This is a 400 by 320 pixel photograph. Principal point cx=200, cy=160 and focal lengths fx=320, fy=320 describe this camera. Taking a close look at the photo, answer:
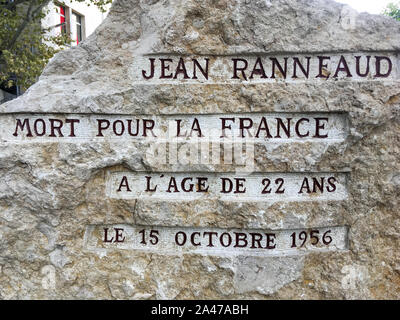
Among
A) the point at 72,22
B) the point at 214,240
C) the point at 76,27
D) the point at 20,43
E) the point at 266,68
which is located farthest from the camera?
the point at 76,27

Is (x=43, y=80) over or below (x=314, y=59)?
below

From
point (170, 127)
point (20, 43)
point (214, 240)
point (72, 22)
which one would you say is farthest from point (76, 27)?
point (214, 240)

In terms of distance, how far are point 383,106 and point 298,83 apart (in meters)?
0.64

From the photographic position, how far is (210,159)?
246 centimetres

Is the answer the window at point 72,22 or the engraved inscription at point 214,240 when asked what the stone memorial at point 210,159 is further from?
the window at point 72,22

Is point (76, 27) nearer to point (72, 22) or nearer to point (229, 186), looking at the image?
point (72, 22)

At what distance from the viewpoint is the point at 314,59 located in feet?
7.92

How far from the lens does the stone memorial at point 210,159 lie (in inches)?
93.7

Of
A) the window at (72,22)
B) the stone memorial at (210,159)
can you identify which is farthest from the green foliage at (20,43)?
the stone memorial at (210,159)

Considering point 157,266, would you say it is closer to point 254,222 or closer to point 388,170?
point 254,222

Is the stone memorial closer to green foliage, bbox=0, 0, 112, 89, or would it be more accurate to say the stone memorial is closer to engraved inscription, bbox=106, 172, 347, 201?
engraved inscription, bbox=106, 172, 347, 201

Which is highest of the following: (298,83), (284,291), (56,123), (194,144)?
(298,83)

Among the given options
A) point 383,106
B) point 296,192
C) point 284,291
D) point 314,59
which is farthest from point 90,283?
point 383,106

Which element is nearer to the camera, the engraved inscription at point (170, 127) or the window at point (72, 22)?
the engraved inscription at point (170, 127)
